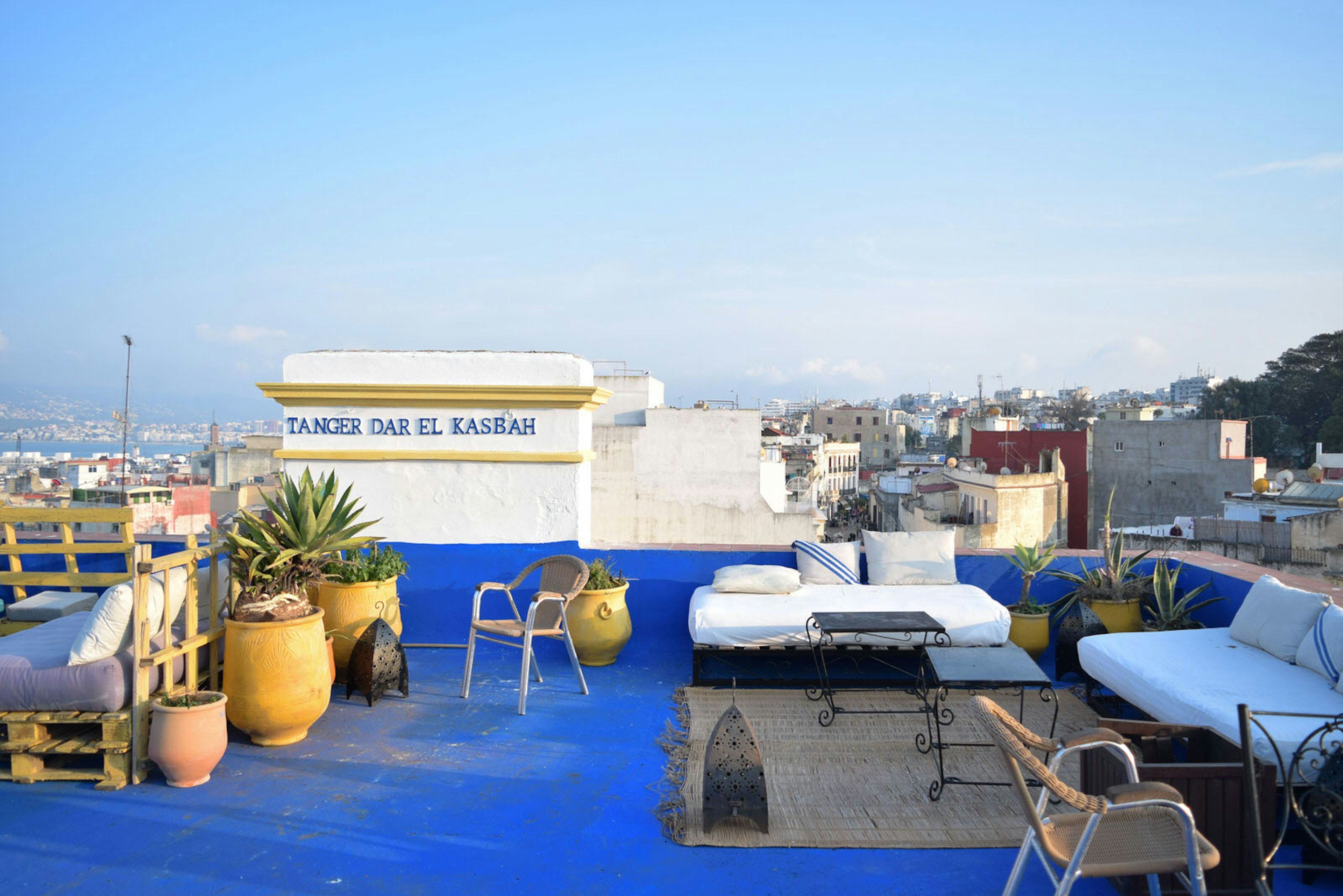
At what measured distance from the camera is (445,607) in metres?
7.31

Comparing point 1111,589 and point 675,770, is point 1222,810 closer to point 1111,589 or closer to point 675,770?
point 675,770

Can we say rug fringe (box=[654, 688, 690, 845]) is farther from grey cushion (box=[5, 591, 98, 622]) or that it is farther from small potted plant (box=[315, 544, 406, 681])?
grey cushion (box=[5, 591, 98, 622])

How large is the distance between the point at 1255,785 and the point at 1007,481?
31238 millimetres

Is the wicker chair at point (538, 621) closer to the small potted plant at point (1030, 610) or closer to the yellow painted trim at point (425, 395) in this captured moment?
the yellow painted trim at point (425, 395)

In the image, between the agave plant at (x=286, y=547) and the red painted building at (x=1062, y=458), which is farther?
the red painted building at (x=1062, y=458)

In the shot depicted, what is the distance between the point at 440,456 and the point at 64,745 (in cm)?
369

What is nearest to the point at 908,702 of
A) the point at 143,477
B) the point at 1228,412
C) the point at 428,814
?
the point at 428,814

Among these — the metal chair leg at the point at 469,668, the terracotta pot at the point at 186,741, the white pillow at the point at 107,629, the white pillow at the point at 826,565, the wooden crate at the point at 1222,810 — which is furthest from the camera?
the white pillow at the point at 826,565

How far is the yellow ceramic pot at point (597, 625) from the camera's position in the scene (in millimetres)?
6688

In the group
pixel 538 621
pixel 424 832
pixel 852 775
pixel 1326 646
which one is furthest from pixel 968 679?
pixel 538 621

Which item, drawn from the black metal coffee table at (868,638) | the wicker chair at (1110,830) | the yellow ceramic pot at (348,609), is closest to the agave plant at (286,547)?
the yellow ceramic pot at (348,609)

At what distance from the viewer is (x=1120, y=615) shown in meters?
6.59

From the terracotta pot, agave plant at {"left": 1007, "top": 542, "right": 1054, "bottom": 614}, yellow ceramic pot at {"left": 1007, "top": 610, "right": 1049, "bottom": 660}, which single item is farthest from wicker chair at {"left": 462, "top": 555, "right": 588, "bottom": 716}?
agave plant at {"left": 1007, "top": 542, "right": 1054, "bottom": 614}

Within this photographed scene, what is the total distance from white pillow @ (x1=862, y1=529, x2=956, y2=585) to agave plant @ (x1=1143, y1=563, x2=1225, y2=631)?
136 centimetres
